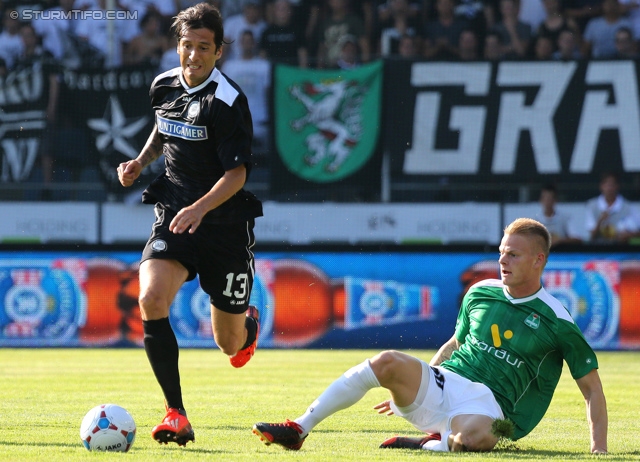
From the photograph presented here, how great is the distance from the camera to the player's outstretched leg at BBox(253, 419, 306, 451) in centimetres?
508

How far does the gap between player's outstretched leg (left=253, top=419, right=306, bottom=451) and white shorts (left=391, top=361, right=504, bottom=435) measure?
1.83ft

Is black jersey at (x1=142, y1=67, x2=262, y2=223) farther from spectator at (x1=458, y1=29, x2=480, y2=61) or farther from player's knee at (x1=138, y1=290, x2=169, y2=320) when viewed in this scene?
spectator at (x1=458, y1=29, x2=480, y2=61)

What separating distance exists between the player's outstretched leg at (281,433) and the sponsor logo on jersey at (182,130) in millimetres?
1917

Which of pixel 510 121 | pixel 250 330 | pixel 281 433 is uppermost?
pixel 510 121

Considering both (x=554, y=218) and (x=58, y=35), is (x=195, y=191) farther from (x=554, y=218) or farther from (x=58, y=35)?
(x=58, y=35)

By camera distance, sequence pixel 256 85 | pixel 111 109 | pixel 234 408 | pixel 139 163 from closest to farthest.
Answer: pixel 139 163, pixel 234 408, pixel 256 85, pixel 111 109

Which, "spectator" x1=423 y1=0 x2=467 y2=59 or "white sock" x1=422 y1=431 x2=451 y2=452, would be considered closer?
"white sock" x1=422 y1=431 x2=451 y2=452

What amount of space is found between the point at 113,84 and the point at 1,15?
2.63m

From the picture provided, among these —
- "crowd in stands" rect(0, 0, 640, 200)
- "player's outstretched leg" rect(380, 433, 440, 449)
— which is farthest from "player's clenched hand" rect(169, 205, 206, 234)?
"crowd in stands" rect(0, 0, 640, 200)

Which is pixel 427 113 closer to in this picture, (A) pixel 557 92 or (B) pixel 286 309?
(A) pixel 557 92

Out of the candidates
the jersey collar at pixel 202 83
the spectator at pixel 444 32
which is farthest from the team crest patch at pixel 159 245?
the spectator at pixel 444 32

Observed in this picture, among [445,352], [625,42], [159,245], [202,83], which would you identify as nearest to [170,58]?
[625,42]

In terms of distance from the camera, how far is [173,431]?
5.49m

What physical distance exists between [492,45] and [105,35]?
6053 millimetres
